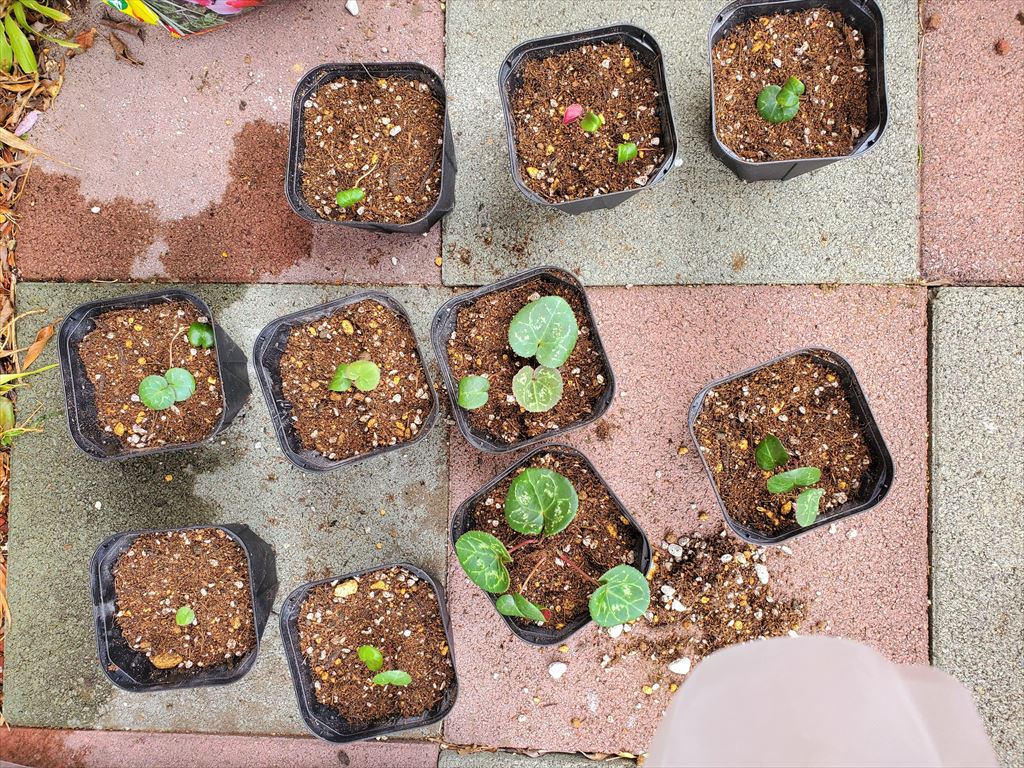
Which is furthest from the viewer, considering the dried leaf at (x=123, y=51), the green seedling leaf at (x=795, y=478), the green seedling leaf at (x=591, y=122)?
the dried leaf at (x=123, y=51)

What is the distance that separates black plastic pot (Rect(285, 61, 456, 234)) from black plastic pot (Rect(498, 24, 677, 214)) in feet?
0.60

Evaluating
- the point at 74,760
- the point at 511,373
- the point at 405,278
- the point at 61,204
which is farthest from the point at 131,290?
the point at 74,760

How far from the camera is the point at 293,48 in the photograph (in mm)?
2057

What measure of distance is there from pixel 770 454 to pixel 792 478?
8 cm

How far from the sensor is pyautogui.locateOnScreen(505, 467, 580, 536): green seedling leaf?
1.58 meters

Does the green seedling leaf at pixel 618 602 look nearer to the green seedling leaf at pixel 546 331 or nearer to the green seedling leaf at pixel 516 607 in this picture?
the green seedling leaf at pixel 516 607

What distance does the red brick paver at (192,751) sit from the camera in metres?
2.02

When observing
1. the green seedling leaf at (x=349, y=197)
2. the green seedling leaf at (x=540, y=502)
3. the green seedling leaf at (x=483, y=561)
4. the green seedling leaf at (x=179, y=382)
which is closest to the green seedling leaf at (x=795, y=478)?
the green seedling leaf at (x=540, y=502)

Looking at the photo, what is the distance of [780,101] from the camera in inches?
65.3

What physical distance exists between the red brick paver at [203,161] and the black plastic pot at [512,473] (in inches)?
25.9

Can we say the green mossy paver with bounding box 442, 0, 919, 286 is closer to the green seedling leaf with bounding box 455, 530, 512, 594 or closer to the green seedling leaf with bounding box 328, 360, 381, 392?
the green seedling leaf with bounding box 328, 360, 381, 392

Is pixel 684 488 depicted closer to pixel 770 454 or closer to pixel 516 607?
pixel 770 454

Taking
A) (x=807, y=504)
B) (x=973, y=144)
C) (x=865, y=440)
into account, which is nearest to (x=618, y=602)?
(x=807, y=504)

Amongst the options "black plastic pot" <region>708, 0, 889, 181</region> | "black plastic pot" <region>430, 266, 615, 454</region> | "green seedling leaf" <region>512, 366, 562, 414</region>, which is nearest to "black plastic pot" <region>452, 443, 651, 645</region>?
"black plastic pot" <region>430, 266, 615, 454</region>
